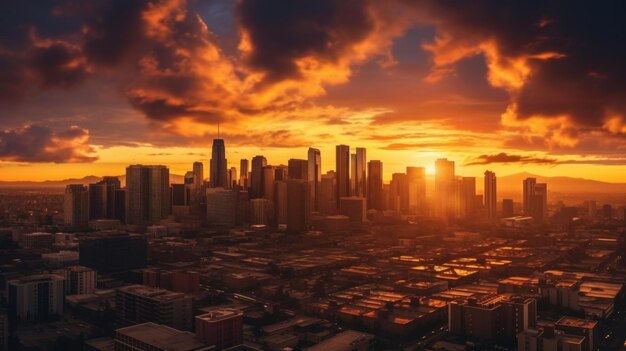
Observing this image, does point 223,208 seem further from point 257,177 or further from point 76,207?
point 76,207

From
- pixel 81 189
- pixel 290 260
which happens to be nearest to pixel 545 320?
pixel 290 260

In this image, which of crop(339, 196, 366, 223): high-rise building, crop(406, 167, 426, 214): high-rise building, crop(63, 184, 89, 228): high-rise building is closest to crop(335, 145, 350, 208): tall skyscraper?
crop(339, 196, 366, 223): high-rise building

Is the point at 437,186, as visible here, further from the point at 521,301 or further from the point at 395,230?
the point at 521,301

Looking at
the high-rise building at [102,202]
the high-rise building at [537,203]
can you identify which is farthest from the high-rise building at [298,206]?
the high-rise building at [537,203]

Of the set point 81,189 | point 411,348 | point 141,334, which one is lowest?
point 411,348

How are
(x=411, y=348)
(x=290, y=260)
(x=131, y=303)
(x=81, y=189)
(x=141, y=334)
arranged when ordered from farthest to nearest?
(x=81, y=189) < (x=290, y=260) < (x=131, y=303) < (x=411, y=348) < (x=141, y=334)

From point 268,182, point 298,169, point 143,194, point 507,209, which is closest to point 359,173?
point 298,169
